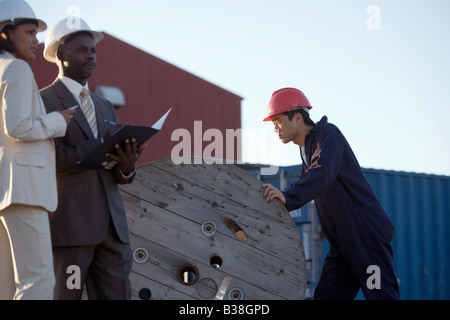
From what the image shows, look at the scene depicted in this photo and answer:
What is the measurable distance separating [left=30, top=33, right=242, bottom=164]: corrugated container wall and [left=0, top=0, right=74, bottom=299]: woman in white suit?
11420 mm

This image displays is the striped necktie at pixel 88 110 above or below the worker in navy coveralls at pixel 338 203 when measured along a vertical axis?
above

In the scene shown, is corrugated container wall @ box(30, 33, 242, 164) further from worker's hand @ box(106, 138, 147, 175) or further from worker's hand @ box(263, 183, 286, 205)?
worker's hand @ box(106, 138, 147, 175)

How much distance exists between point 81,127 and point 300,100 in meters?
1.62

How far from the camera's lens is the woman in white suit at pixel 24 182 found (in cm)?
274

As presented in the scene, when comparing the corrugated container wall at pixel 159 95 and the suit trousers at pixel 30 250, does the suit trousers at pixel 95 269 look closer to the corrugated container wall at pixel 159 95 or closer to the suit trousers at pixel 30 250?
the suit trousers at pixel 30 250

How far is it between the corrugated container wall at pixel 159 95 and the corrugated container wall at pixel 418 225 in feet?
22.0

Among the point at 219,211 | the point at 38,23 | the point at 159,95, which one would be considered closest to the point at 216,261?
the point at 219,211

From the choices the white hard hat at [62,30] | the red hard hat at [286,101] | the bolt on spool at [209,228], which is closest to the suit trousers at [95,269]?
the bolt on spool at [209,228]

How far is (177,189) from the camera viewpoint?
12.9ft

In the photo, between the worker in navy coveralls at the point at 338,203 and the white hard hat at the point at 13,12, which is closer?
the white hard hat at the point at 13,12

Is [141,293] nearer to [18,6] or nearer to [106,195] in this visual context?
[106,195]

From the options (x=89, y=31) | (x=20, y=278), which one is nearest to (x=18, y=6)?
(x=89, y=31)

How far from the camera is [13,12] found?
2.94 metres

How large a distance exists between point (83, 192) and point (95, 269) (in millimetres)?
392
